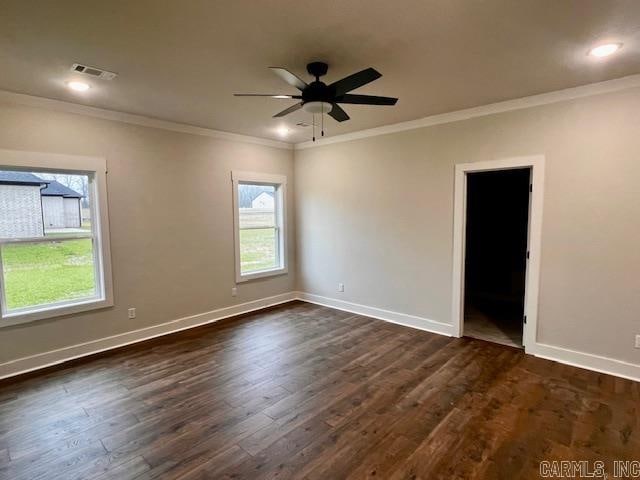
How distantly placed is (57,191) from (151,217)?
3.18ft

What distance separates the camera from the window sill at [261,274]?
5.23m

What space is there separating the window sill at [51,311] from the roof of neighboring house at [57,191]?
120 centimetres

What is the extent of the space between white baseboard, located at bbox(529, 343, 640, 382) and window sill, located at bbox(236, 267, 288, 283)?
377 cm

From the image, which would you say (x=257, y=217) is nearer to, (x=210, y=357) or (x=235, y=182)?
(x=235, y=182)

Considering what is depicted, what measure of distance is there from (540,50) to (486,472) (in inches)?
115

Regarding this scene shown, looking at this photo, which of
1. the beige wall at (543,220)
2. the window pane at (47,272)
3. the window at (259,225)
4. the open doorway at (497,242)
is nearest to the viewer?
the beige wall at (543,220)

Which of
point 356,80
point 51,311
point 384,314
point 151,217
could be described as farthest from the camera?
point 384,314

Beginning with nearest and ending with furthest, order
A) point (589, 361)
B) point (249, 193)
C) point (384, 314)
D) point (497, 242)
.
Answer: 1. point (589, 361)
2. point (384, 314)
3. point (249, 193)
4. point (497, 242)

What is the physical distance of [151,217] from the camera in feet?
13.9

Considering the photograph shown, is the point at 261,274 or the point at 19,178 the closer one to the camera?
the point at 19,178

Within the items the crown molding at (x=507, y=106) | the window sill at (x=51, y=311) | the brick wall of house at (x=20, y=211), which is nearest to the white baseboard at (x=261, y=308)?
the window sill at (x=51, y=311)

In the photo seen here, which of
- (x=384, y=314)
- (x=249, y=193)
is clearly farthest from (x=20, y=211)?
(x=384, y=314)

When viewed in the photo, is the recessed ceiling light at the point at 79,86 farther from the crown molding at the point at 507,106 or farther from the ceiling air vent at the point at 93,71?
the crown molding at the point at 507,106

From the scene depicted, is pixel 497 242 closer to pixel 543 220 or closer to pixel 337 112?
pixel 543 220
